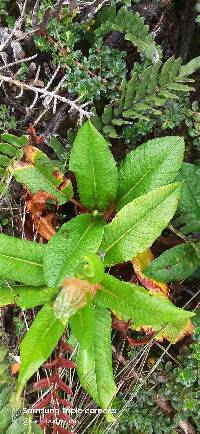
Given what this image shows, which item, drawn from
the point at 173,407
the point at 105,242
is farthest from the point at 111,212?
the point at 173,407

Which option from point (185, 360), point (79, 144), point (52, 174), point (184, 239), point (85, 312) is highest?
point (79, 144)

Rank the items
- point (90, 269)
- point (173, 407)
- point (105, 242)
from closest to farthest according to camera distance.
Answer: point (90, 269), point (105, 242), point (173, 407)

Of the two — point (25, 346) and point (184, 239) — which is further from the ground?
point (184, 239)

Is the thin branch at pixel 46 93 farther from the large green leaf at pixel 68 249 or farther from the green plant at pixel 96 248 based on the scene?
the large green leaf at pixel 68 249

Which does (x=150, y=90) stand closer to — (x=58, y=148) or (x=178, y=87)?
(x=178, y=87)

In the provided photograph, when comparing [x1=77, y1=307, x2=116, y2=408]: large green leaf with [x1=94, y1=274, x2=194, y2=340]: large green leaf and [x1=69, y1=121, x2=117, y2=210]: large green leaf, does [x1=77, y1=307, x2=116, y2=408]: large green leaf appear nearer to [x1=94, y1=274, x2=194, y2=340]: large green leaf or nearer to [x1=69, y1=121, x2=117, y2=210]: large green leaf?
[x1=94, y1=274, x2=194, y2=340]: large green leaf

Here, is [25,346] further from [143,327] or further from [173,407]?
[173,407]

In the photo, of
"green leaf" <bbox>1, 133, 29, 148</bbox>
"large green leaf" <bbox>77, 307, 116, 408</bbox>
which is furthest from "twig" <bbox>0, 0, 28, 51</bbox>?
"large green leaf" <bbox>77, 307, 116, 408</bbox>
